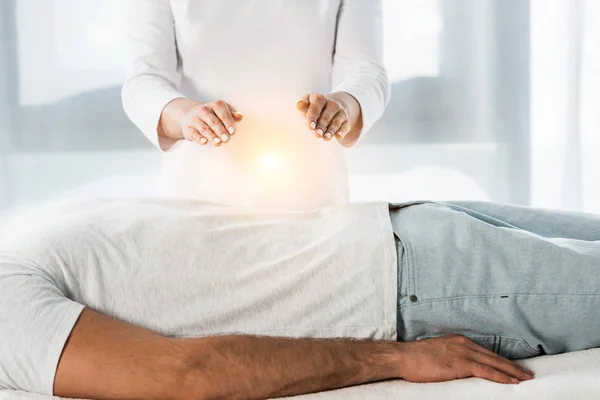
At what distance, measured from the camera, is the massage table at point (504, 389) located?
1.01 m

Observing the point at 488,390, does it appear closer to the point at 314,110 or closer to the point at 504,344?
the point at 504,344

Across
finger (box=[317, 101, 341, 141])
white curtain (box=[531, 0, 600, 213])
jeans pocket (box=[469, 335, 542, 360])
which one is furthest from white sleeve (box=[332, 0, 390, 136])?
white curtain (box=[531, 0, 600, 213])

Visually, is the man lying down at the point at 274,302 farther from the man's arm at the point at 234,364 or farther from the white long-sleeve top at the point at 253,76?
the white long-sleeve top at the point at 253,76

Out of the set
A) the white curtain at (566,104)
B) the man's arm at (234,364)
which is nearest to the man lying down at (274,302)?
the man's arm at (234,364)

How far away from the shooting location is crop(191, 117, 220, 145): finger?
4.85 feet

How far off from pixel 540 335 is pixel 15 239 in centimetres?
89

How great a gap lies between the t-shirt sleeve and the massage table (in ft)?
0.09

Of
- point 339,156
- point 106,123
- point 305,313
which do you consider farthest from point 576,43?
point 305,313

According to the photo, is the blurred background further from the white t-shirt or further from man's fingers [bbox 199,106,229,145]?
the white t-shirt

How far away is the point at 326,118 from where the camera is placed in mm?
1502

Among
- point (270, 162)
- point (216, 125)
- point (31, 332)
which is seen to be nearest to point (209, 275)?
point (31, 332)

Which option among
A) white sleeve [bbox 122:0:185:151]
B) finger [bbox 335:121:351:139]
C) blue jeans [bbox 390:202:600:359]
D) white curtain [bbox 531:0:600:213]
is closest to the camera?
blue jeans [bbox 390:202:600:359]

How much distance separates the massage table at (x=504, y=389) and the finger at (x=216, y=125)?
616 millimetres

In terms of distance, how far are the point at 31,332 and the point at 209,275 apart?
0.96 feet
